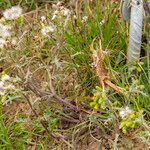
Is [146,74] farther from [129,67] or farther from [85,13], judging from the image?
[85,13]

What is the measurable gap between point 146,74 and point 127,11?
36 cm

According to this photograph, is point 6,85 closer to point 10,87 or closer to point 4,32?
point 10,87

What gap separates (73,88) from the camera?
8.64 ft

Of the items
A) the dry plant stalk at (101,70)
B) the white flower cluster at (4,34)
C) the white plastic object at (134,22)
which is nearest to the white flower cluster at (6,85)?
the white flower cluster at (4,34)

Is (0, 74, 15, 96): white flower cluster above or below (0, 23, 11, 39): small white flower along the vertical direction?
below

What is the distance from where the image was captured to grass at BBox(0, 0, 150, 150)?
2357 millimetres

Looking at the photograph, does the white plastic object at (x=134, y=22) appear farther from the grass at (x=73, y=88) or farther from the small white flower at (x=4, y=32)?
the small white flower at (x=4, y=32)

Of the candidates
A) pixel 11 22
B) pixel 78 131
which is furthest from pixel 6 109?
pixel 11 22

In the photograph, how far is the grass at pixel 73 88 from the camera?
236 centimetres

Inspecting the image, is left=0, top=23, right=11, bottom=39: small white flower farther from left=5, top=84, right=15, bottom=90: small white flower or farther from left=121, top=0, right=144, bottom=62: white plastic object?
left=121, top=0, right=144, bottom=62: white plastic object

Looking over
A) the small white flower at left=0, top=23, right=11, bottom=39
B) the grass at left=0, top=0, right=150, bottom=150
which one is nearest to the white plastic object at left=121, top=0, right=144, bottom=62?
the grass at left=0, top=0, right=150, bottom=150

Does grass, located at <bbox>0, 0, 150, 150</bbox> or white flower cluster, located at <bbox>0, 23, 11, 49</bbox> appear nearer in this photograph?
Result: white flower cluster, located at <bbox>0, 23, 11, 49</bbox>

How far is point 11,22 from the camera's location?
2227mm

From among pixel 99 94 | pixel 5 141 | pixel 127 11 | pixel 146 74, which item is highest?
pixel 127 11
